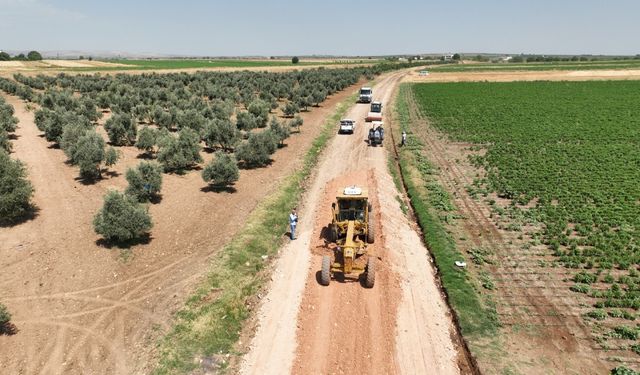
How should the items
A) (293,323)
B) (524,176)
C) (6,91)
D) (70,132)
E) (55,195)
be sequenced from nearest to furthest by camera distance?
(293,323), (55,195), (524,176), (70,132), (6,91)

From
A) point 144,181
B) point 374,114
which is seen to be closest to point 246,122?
point 374,114

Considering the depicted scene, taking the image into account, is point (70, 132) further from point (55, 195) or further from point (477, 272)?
point (477, 272)

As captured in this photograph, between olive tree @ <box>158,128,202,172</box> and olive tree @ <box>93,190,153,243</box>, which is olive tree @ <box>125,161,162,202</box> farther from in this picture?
olive tree @ <box>158,128,202,172</box>

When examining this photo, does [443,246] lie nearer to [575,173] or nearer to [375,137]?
[575,173]

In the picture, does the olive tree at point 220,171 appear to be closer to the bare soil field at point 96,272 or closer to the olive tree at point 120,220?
the bare soil field at point 96,272

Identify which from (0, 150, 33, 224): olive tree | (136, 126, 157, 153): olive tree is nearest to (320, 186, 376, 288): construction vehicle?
(0, 150, 33, 224): olive tree

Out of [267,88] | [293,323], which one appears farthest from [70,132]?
[267,88]
